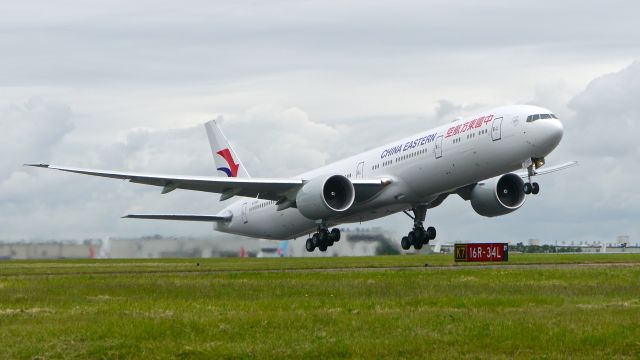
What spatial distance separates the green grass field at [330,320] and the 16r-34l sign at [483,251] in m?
26.5

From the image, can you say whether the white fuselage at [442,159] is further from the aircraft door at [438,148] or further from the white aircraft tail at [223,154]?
the white aircraft tail at [223,154]

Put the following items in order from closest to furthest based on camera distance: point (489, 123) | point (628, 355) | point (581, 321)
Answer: point (628, 355)
point (581, 321)
point (489, 123)

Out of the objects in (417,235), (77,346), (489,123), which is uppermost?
(489,123)

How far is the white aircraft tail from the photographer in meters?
63.2

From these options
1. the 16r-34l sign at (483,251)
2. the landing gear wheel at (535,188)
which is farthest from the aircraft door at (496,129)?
the 16r-34l sign at (483,251)

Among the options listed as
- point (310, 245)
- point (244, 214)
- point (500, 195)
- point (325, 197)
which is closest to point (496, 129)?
point (500, 195)

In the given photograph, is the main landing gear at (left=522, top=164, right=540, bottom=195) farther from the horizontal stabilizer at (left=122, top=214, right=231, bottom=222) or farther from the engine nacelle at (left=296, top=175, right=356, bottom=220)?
the horizontal stabilizer at (left=122, top=214, right=231, bottom=222)

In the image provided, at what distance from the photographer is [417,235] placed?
50.9m

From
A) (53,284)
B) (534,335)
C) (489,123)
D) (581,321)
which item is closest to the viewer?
(534,335)

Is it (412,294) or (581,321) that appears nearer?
(581,321)

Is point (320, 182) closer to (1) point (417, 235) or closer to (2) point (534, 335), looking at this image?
(1) point (417, 235)

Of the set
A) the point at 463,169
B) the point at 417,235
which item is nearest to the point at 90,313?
the point at 463,169

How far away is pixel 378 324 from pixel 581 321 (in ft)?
14.0

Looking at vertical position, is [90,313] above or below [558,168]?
below
